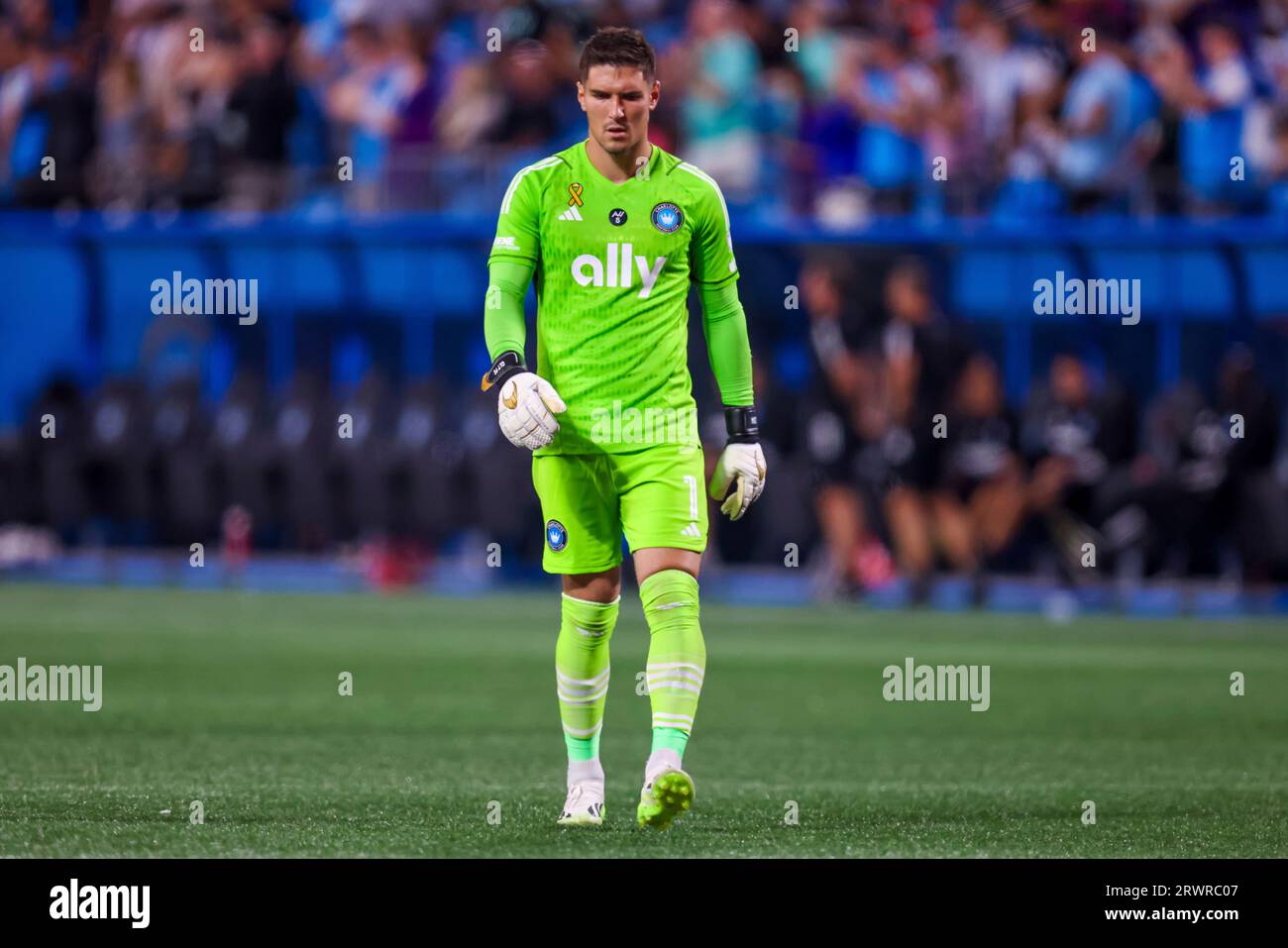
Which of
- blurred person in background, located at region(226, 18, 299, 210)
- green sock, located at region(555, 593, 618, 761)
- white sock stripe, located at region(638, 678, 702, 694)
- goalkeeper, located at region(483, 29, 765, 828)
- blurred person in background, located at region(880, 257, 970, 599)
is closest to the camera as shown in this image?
white sock stripe, located at region(638, 678, 702, 694)

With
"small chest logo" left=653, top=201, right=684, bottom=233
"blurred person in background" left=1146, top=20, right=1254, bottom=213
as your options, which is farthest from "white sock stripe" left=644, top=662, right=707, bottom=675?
"blurred person in background" left=1146, top=20, right=1254, bottom=213

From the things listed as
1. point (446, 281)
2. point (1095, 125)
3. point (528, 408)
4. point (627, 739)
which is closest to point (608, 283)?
point (528, 408)

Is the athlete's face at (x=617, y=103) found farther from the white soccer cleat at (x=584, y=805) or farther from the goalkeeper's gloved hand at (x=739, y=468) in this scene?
the white soccer cleat at (x=584, y=805)

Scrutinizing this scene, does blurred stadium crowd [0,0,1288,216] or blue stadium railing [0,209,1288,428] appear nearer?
blurred stadium crowd [0,0,1288,216]

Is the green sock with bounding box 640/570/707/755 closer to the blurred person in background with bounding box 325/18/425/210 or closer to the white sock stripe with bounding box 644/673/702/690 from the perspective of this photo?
the white sock stripe with bounding box 644/673/702/690

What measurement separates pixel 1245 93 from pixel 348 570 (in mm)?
9132

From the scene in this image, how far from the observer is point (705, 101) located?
21219mm

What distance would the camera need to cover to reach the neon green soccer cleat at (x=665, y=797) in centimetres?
707

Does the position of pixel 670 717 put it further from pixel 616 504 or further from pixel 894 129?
pixel 894 129

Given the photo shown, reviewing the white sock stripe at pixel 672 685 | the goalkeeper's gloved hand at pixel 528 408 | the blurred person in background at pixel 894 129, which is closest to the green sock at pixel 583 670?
the white sock stripe at pixel 672 685

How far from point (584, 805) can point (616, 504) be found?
99cm

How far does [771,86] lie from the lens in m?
21.5

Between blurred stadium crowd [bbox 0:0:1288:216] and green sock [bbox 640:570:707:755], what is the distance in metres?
13.2

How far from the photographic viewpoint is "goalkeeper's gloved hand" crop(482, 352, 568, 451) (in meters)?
7.44
